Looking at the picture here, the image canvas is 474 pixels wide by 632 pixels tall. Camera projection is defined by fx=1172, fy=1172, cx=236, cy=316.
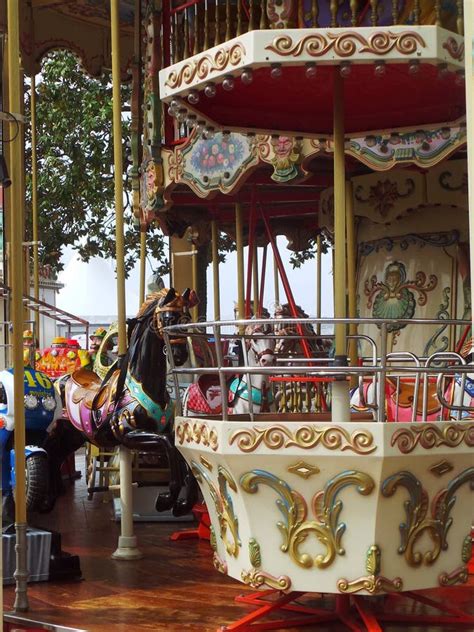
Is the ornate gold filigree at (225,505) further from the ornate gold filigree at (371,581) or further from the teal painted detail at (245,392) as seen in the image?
the teal painted detail at (245,392)

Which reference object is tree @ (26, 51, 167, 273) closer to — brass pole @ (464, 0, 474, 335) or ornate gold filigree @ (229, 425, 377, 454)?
ornate gold filigree @ (229, 425, 377, 454)

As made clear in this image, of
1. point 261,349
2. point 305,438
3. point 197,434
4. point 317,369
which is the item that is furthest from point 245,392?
point 317,369

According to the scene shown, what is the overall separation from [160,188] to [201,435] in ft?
17.2

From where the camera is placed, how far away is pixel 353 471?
5.74 m

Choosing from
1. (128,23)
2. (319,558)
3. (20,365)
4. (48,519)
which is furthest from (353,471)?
(128,23)

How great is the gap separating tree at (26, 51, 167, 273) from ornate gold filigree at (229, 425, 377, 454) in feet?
57.7

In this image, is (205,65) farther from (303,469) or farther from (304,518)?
(304,518)

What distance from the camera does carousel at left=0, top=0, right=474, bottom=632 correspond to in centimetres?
580

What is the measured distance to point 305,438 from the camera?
5.77 metres

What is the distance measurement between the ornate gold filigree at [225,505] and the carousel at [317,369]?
13 millimetres

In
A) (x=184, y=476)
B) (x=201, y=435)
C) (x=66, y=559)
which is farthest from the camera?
(x=184, y=476)

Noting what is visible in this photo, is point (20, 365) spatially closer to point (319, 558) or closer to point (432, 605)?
point (319, 558)

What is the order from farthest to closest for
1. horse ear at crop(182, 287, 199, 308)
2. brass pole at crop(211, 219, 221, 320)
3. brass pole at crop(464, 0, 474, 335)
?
brass pole at crop(211, 219, 221, 320) < horse ear at crop(182, 287, 199, 308) < brass pole at crop(464, 0, 474, 335)

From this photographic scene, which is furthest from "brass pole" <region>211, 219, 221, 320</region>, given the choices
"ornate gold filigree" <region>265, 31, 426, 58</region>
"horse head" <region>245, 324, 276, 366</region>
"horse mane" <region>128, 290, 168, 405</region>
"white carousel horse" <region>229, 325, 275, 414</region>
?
"ornate gold filigree" <region>265, 31, 426, 58</region>
